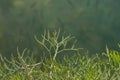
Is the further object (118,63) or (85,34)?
(85,34)

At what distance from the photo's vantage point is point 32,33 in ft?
4.58

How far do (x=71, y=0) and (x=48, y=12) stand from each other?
0.10 metres

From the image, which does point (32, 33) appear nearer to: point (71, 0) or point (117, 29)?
point (71, 0)

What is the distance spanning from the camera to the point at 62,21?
1.41 m

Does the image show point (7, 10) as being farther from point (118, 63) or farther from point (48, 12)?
point (118, 63)

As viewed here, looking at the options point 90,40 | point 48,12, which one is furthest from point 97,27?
point 48,12

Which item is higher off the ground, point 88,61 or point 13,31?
point 13,31

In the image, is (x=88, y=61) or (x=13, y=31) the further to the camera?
(x=13, y=31)

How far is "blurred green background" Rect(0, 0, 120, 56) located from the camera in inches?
54.4

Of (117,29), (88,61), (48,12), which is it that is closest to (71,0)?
(48,12)

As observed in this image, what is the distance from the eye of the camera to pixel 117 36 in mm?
1382

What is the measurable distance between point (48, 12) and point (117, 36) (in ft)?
0.88

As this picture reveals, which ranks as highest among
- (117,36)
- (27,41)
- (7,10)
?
(7,10)

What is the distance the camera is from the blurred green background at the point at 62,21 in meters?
1.38
